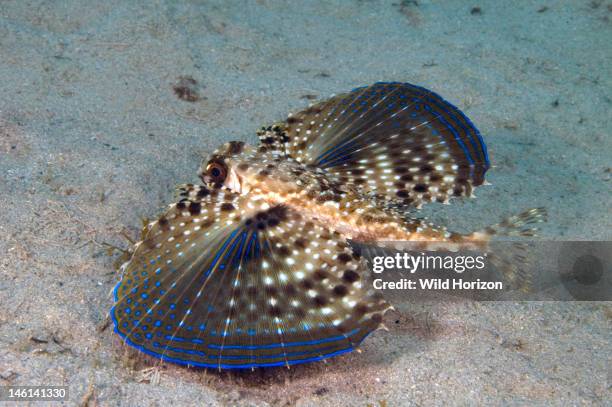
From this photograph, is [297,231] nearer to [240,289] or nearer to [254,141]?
[240,289]

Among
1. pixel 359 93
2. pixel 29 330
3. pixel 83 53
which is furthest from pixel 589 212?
pixel 83 53

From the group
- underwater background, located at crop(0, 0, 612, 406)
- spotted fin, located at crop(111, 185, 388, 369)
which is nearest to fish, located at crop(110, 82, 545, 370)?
spotted fin, located at crop(111, 185, 388, 369)

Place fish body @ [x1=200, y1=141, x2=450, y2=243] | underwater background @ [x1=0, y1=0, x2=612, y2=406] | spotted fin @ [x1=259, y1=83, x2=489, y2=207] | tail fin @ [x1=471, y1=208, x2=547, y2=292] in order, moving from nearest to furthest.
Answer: underwater background @ [x1=0, y1=0, x2=612, y2=406] < tail fin @ [x1=471, y1=208, x2=547, y2=292] < fish body @ [x1=200, y1=141, x2=450, y2=243] < spotted fin @ [x1=259, y1=83, x2=489, y2=207]

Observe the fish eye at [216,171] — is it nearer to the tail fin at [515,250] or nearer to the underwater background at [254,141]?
the underwater background at [254,141]

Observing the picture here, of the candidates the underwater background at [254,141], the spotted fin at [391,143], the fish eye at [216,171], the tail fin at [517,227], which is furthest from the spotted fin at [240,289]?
the tail fin at [517,227]

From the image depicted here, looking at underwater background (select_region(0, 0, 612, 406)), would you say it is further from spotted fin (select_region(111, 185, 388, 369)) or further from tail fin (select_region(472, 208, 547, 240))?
tail fin (select_region(472, 208, 547, 240))

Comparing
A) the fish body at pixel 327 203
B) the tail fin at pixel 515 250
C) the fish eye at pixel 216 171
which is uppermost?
the fish eye at pixel 216 171
